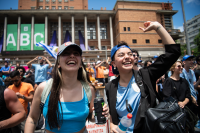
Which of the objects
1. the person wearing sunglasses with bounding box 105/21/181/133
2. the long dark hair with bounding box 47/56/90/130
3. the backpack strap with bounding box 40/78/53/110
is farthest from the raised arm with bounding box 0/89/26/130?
the person wearing sunglasses with bounding box 105/21/181/133

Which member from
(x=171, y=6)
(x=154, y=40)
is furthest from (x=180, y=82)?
(x=171, y=6)

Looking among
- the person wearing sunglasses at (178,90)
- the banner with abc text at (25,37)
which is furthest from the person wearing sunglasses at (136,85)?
the banner with abc text at (25,37)

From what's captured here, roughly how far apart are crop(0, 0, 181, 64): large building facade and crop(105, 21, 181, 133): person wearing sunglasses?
2444 cm

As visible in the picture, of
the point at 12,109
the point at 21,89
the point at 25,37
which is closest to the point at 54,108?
the point at 12,109

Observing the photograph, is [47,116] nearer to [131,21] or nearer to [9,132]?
A: [9,132]

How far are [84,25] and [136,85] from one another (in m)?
33.8

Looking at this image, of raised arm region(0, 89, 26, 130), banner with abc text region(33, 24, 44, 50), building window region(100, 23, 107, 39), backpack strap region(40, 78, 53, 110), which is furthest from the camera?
building window region(100, 23, 107, 39)

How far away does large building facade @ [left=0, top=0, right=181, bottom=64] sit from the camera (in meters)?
29.4

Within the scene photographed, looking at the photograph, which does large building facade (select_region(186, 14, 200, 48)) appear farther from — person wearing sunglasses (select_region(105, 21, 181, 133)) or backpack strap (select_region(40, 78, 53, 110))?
backpack strap (select_region(40, 78, 53, 110))

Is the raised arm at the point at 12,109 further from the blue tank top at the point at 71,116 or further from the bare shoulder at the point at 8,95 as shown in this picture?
the blue tank top at the point at 71,116

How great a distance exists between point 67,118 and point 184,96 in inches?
112

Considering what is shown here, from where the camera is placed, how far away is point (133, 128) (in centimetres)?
158

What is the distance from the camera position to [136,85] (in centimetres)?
176

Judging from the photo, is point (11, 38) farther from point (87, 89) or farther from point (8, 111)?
point (87, 89)
